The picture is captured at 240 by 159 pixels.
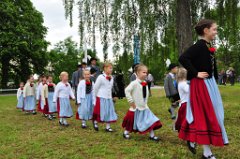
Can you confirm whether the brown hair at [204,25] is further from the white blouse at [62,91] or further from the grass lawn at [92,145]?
the white blouse at [62,91]

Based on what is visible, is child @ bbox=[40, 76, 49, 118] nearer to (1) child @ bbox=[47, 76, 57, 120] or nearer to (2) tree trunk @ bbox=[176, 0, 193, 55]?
(1) child @ bbox=[47, 76, 57, 120]

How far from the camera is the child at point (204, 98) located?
514cm

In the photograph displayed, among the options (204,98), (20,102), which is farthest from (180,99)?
(20,102)

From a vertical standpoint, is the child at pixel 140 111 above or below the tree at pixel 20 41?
below

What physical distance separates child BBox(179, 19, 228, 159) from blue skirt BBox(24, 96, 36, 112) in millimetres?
10823

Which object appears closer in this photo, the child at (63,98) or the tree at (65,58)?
the child at (63,98)

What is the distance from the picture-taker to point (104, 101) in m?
8.97

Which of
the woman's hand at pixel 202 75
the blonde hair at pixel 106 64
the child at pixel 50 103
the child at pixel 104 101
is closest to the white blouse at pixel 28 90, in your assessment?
the child at pixel 50 103

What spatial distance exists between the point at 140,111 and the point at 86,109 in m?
2.50

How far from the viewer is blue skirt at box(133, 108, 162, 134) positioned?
23.9 ft

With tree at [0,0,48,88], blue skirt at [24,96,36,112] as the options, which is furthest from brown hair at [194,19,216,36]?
tree at [0,0,48,88]

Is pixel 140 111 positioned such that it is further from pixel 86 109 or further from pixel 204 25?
pixel 204 25

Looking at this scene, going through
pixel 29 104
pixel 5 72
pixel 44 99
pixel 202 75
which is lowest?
pixel 29 104

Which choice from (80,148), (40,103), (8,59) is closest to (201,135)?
(80,148)
